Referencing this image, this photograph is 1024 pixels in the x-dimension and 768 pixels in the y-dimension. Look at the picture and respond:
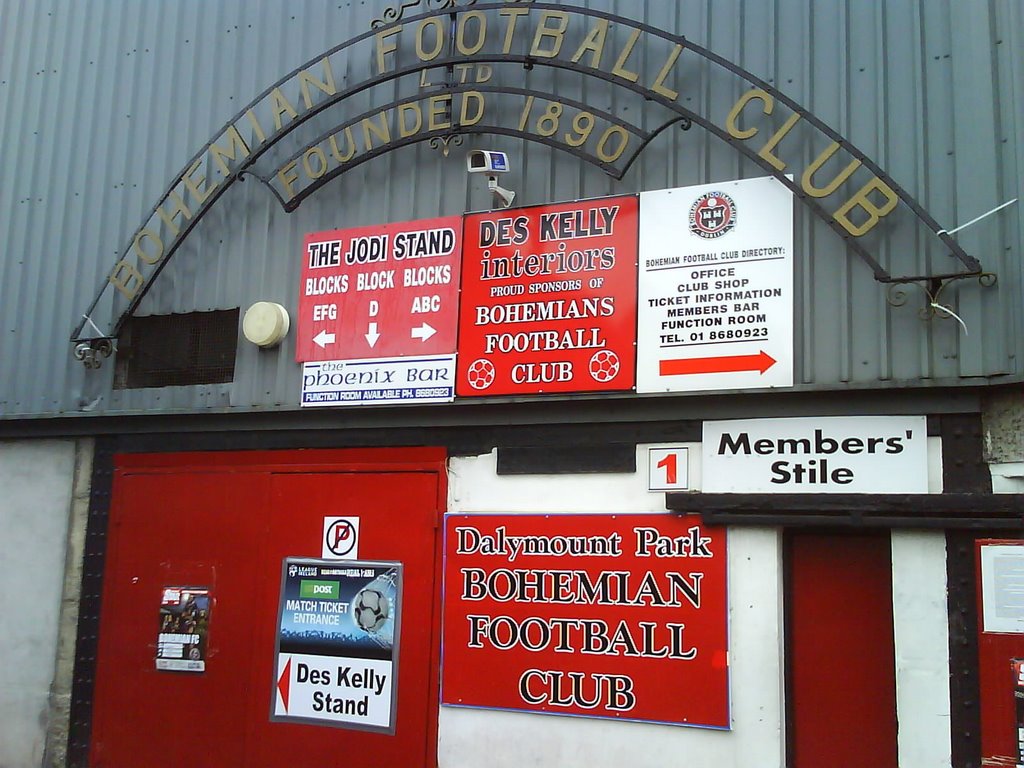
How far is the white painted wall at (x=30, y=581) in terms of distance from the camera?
1017cm

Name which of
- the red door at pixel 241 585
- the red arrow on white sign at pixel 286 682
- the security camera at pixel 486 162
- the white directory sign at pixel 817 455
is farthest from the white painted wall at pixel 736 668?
the security camera at pixel 486 162

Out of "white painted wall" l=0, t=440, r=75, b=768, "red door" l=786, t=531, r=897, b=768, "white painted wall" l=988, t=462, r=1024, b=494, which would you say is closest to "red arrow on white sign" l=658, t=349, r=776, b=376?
"red door" l=786, t=531, r=897, b=768

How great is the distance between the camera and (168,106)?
10711mm

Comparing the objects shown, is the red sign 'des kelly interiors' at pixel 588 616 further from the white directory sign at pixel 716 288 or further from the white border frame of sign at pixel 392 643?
the white directory sign at pixel 716 288

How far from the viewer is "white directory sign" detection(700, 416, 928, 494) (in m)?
7.21

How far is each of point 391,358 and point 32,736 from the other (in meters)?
5.05

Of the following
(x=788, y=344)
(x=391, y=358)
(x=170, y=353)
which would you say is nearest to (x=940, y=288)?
(x=788, y=344)

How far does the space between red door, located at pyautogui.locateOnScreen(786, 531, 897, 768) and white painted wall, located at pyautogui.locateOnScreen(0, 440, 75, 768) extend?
6.89 metres

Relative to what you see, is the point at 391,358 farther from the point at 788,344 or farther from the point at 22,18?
the point at 22,18

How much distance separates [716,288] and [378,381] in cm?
296

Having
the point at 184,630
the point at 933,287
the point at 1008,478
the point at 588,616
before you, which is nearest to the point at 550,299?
the point at 588,616

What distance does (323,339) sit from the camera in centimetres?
942

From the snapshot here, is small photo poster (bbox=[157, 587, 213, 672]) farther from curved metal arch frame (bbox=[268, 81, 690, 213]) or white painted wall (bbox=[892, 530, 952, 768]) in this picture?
white painted wall (bbox=[892, 530, 952, 768])

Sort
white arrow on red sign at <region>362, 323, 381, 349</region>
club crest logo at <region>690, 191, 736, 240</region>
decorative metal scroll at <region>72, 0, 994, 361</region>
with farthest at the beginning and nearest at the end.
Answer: white arrow on red sign at <region>362, 323, 381, 349</region>, club crest logo at <region>690, 191, 736, 240</region>, decorative metal scroll at <region>72, 0, 994, 361</region>
